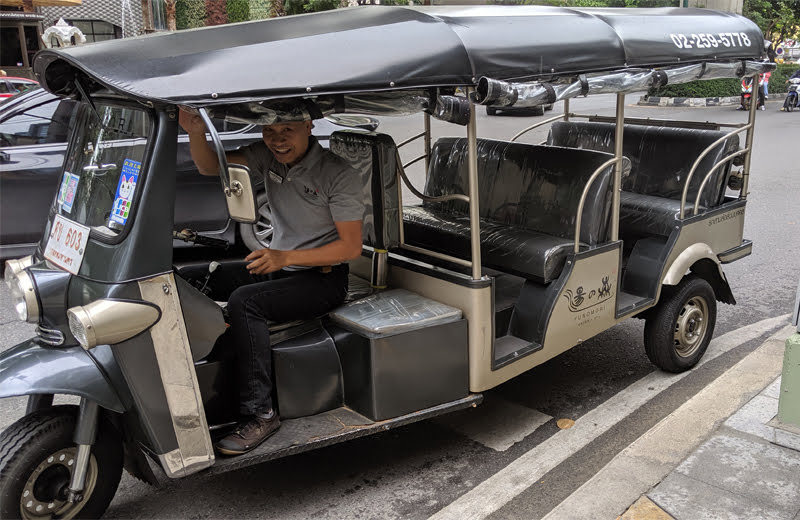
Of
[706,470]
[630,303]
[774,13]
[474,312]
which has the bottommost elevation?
[706,470]

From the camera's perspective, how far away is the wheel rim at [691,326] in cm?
484

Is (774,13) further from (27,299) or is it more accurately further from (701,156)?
(27,299)

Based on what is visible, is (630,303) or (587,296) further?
(630,303)

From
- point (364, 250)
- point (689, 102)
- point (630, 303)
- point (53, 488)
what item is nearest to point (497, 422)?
point (630, 303)

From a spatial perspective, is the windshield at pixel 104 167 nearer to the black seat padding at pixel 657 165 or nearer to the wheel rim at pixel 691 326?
the black seat padding at pixel 657 165

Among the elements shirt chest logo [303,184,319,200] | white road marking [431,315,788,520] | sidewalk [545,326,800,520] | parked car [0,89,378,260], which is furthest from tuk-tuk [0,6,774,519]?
parked car [0,89,378,260]

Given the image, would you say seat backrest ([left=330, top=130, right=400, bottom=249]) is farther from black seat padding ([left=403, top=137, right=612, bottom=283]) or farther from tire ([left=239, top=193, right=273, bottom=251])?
tire ([left=239, top=193, right=273, bottom=251])

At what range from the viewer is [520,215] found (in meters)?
4.69

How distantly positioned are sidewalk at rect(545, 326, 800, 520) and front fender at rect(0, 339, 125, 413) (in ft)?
6.36

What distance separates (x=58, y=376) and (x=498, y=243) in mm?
2566

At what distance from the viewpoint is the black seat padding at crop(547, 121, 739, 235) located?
5102mm

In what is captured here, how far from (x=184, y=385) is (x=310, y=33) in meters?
1.61

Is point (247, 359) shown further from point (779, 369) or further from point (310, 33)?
point (779, 369)

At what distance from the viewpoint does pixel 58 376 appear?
277cm
